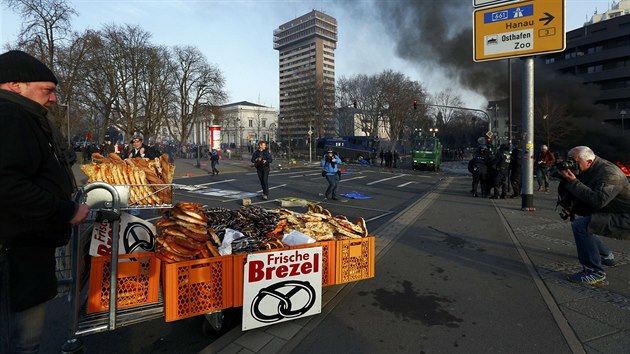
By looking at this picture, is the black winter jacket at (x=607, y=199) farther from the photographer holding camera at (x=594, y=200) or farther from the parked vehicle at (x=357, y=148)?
the parked vehicle at (x=357, y=148)

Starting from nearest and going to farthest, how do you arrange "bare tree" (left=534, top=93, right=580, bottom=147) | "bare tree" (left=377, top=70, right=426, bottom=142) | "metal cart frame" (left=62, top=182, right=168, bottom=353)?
"metal cart frame" (left=62, top=182, right=168, bottom=353) → "bare tree" (left=534, top=93, right=580, bottom=147) → "bare tree" (left=377, top=70, right=426, bottom=142)

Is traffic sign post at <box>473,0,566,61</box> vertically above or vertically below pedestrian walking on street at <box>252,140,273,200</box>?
above

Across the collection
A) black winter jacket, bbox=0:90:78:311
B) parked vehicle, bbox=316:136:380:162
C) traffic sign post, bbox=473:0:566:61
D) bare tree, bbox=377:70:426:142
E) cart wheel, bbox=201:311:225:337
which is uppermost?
bare tree, bbox=377:70:426:142

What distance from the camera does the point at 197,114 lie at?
1694 inches

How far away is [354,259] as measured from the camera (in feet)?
12.7

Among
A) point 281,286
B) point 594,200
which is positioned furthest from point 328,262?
point 594,200

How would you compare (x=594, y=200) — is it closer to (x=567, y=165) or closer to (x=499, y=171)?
(x=567, y=165)

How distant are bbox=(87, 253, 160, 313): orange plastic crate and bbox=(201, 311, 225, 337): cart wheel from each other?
492mm

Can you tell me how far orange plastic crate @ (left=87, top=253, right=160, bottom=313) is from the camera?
9.43 feet

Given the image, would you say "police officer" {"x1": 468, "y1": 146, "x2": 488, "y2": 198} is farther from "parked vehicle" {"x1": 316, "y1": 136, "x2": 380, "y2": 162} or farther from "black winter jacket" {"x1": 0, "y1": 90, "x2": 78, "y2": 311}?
"parked vehicle" {"x1": 316, "y1": 136, "x2": 380, "y2": 162}

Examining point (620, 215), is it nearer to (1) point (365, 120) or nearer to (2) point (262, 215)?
(2) point (262, 215)

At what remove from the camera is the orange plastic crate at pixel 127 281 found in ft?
9.43

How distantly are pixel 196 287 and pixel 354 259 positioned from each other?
1.74 meters

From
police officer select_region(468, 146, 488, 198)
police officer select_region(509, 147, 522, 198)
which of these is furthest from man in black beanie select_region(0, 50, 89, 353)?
police officer select_region(509, 147, 522, 198)
